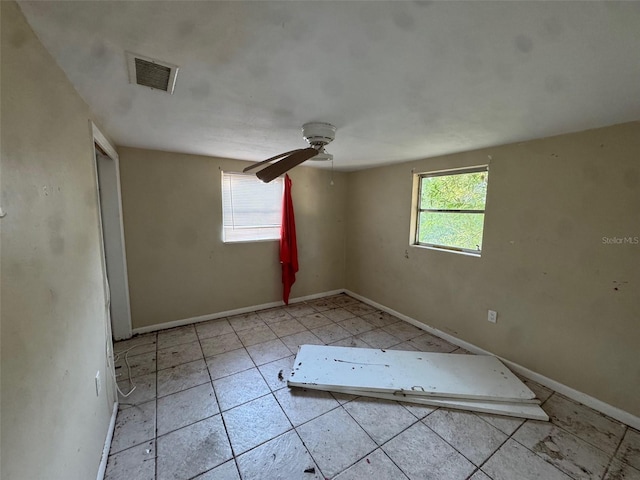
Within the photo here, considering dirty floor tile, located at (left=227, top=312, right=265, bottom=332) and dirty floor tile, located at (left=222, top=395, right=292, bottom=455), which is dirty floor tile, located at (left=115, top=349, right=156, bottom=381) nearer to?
dirty floor tile, located at (left=227, top=312, right=265, bottom=332)

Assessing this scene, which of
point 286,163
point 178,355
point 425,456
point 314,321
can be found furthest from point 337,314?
point 286,163

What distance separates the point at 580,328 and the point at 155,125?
353 centimetres

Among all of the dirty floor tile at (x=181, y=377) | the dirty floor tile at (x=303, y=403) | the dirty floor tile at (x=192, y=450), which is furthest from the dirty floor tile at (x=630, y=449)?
the dirty floor tile at (x=181, y=377)

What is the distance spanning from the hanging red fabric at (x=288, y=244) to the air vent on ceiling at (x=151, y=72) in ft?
7.37

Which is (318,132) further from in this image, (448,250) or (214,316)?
(214,316)

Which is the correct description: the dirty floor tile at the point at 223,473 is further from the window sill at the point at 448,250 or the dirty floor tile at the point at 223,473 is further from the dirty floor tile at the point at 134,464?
the window sill at the point at 448,250

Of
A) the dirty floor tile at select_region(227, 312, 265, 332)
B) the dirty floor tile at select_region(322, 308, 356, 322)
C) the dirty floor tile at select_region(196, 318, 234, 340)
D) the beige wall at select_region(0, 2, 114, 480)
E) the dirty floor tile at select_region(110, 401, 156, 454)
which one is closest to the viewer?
the beige wall at select_region(0, 2, 114, 480)

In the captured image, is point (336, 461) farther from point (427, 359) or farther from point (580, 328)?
point (580, 328)

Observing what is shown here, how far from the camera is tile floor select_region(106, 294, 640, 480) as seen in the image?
1.47 metres

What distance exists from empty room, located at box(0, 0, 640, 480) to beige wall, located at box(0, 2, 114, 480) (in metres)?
0.01

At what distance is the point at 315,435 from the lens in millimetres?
1684

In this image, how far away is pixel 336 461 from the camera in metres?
1.51

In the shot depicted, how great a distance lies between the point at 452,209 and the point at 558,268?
106 cm

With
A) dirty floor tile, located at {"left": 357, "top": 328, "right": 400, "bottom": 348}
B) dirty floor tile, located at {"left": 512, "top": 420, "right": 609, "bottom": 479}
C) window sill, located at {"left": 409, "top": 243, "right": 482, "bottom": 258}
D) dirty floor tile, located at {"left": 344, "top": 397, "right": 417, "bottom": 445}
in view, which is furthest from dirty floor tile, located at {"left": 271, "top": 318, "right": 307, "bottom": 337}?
dirty floor tile, located at {"left": 512, "top": 420, "right": 609, "bottom": 479}
